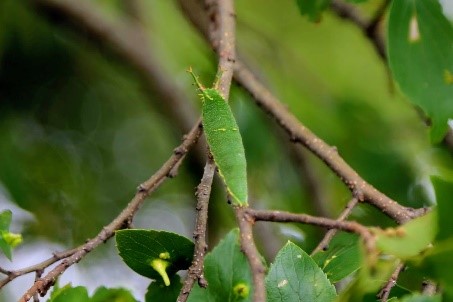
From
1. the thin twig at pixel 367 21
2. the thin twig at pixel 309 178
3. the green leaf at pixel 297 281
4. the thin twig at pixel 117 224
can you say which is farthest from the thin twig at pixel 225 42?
the thin twig at pixel 309 178

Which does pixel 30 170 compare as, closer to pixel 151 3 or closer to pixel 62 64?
pixel 62 64

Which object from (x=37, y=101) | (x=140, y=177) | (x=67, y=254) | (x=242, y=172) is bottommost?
(x=140, y=177)

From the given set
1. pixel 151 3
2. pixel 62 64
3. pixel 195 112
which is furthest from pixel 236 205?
pixel 151 3

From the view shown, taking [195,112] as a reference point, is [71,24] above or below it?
above

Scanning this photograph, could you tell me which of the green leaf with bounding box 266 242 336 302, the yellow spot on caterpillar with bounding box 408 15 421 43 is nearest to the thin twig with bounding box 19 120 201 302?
the green leaf with bounding box 266 242 336 302

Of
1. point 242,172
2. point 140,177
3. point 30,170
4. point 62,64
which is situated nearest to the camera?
point 242,172

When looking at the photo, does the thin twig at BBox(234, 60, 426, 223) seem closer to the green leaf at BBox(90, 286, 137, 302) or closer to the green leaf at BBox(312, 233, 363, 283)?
the green leaf at BBox(312, 233, 363, 283)

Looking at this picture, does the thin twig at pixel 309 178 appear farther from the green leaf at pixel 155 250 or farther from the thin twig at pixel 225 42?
the green leaf at pixel 155 250
